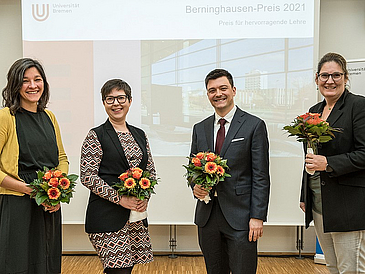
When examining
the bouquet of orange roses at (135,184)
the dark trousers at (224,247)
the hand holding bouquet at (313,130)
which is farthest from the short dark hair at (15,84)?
the hand holding bouquet at (313,130)

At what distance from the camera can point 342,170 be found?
2.32 meters

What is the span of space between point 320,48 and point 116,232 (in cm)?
338

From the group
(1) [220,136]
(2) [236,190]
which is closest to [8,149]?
(1) [220,136]

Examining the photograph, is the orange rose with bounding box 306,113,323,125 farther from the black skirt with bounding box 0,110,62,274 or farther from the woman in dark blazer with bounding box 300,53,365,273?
the black skirt with bounding box 0,110,62,274

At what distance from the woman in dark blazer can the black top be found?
1.71m

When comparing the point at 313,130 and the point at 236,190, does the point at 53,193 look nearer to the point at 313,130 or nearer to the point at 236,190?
the point at 236,190

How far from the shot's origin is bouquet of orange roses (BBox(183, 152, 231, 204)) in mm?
→ 2217

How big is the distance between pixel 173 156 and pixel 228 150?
6.22ft

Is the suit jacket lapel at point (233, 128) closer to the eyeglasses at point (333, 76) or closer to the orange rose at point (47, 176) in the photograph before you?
the eyeglasses at point (333, 76)

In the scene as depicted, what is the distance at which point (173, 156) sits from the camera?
424cm

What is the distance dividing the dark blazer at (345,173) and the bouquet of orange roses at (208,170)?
0.72 m

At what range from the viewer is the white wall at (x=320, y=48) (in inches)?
173

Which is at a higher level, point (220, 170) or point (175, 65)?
point (175, 65)

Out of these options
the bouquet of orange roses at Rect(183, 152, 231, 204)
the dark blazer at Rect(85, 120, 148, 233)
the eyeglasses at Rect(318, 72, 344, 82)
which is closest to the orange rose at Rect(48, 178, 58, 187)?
the dark blazer at Rect(85, 120, 148, 233)
